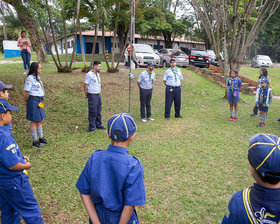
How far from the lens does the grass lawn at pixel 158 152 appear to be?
335 centimetres

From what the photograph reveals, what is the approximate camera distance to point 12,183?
2.26m

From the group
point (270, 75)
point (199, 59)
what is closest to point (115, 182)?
point (199, 59)

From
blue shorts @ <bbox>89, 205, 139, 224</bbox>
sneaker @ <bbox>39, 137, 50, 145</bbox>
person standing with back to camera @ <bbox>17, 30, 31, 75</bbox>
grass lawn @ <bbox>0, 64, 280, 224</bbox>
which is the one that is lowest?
grass lawn @ <bbox>0, 64, 280, 224</bbox>

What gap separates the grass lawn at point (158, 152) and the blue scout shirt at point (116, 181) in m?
1.64

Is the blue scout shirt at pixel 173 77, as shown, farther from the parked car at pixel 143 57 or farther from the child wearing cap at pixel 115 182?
the parked car at pixel 143 57

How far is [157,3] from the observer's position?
81.8ft

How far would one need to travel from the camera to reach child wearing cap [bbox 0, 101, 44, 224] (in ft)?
7.15

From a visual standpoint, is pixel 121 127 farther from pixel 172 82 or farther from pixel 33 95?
pixel 172 82

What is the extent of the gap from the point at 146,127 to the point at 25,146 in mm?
3345

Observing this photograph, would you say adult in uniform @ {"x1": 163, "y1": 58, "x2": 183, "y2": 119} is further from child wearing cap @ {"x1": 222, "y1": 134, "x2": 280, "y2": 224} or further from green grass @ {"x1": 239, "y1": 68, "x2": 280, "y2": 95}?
green grass @ {"x1": 239, "y1": 68, "x2": 280, "y2": 95}

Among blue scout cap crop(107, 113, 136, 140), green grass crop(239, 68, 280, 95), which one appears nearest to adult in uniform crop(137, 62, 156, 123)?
blue scout cap crop(107, 113, 136, 140)

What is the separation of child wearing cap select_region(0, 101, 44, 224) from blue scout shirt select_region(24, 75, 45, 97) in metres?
2.43

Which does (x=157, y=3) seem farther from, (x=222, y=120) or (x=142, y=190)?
(x=142, y=190)

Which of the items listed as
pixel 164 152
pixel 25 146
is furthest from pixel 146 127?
pixel 25 146
